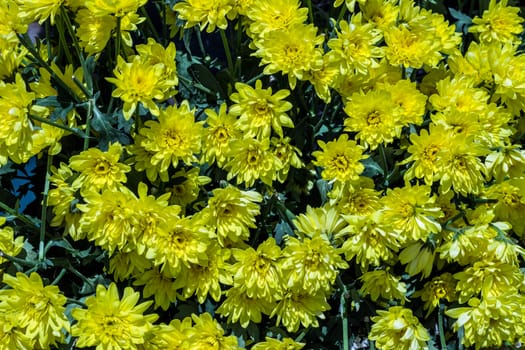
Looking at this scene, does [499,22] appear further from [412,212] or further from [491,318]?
[491,318]

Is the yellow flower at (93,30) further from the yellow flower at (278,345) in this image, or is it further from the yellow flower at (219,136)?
the yellow flower at (278,345)

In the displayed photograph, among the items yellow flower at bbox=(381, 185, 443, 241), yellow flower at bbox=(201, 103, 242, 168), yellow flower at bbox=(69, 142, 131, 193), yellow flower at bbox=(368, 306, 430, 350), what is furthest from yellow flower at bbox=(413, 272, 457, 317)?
yellow flower at bbox=(69, 142, 131, 193)

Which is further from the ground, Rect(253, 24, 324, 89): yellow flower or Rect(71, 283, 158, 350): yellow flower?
Rect(253, 24, 324, 89): yellow flower

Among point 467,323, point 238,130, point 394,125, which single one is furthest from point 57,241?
point 467,323

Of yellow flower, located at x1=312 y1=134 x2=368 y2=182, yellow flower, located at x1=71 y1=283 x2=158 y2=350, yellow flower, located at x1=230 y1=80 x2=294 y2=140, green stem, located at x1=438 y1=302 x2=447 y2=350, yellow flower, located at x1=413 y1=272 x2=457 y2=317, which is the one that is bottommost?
green stem, located at x1=438 y1=302 x2=447 y2=350

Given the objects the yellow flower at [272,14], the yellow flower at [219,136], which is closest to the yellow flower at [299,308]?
the yellow flower at [219,136]

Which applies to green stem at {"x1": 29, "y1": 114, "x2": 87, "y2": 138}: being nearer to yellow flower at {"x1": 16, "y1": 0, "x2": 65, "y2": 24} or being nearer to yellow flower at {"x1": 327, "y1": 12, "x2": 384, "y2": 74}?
yellow flower at {"x1": 16, "y1": 0, "x2": 65, "y2": 24}

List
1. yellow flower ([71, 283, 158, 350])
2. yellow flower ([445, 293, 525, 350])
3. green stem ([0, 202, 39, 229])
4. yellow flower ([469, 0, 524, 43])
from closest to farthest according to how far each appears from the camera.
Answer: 1. yellow flower ([71, 283, 158, 350])
2. yellow flower ([445, 293, 525, 350])
3. green stem ([0, 202, 39, 229])
4. yellow flower ([469, 0, 524, 43])

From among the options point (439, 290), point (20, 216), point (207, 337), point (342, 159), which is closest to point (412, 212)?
point (342, 159)
